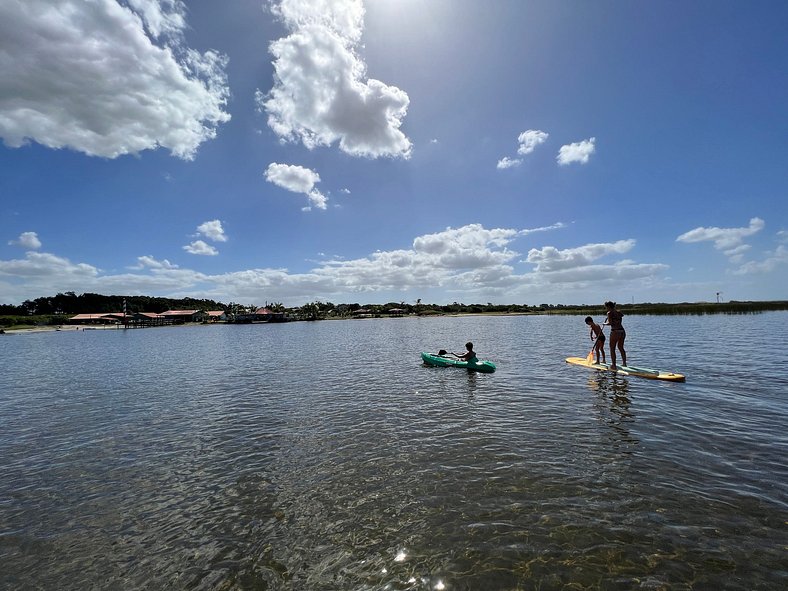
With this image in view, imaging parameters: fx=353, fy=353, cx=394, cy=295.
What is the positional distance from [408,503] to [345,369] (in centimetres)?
2080

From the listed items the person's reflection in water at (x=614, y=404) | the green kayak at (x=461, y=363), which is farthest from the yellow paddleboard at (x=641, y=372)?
the green kayak at (x=461, y=363)

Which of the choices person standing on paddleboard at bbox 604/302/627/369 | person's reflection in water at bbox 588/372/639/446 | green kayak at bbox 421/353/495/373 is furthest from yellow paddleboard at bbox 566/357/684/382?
green kayak at bbox 421/353/495/373

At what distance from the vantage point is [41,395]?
2217 cm

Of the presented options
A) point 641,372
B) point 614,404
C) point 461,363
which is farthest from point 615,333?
point 461,363

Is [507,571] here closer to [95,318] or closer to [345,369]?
[345,369]

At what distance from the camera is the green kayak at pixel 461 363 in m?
24.3

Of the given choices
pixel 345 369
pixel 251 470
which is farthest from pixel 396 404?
pixel 345 369

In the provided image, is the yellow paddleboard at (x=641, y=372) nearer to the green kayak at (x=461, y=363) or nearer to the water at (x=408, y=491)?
the water at (x=408, y=491)

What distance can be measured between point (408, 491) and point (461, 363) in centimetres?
1729

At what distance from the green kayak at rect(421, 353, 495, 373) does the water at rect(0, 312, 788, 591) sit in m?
5.28

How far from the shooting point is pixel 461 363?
25.5 m

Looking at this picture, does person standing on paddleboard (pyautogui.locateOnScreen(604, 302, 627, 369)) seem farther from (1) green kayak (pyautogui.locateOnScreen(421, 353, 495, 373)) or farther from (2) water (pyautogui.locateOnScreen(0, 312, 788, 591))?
(1) green kayak (pyautogui.locateOnScreen(421, 353, 495, 373))

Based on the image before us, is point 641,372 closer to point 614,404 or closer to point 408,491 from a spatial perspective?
point 614,404

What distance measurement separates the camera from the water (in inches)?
242
